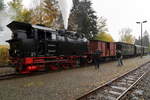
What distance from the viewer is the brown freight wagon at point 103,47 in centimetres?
2100

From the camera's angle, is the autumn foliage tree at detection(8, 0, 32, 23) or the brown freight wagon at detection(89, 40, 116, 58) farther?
the autumn foliage tree at detection(8, 0, 32, 23)

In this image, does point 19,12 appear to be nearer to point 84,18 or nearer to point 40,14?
point 40,14

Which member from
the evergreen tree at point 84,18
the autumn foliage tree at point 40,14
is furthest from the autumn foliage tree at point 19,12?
the evergreen tree at point 84,18

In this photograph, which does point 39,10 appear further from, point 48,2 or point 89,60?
point 89,60

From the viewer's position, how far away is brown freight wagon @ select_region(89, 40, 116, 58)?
21.0m

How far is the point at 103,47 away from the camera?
23234mm

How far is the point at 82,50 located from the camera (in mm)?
17359

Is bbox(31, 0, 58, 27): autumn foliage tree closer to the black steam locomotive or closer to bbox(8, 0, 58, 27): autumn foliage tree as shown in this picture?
bbox(8, 0, 58, 27): autumn foliage tree

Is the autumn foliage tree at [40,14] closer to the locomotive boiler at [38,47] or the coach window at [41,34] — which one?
the locomotive boiler at [38,47]

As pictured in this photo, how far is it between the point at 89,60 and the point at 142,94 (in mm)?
12677

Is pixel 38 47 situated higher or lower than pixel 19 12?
lower

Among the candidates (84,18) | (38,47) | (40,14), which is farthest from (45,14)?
(38,47)

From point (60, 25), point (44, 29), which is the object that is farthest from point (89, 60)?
point (60, 25)

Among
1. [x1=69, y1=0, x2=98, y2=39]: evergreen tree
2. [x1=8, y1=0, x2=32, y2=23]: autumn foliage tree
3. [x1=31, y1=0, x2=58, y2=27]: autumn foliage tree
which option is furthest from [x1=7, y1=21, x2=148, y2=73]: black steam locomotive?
[x1=69, y1=0, x2=98, y2=39]: evergreen tree
